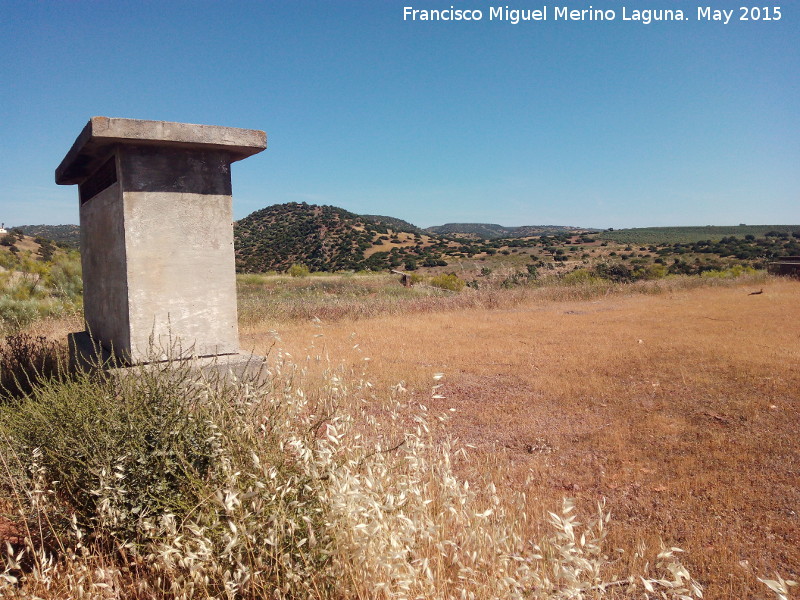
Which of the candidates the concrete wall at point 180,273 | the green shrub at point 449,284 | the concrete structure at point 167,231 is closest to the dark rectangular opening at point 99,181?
the concrete structure at point 167,231

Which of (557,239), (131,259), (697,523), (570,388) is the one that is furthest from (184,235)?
(557,239)

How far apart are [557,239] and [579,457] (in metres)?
56.3

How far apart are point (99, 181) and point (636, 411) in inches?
241

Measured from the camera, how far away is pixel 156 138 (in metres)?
4.18

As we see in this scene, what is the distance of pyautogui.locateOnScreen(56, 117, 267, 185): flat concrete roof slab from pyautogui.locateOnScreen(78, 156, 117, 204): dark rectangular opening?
0.09 metres

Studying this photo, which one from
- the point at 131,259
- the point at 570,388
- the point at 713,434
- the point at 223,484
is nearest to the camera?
the point at 223,484

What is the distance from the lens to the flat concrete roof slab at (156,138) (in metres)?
4.06

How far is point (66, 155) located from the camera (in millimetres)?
5109

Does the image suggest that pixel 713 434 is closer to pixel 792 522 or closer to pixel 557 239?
pixel 792 522

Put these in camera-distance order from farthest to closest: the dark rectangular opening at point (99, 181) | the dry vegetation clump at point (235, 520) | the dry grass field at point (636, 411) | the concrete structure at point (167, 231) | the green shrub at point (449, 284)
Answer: the green shrub at point (449, 284) → the dark rectangular opening at point (99, 181) → the concrete structure at point (167, 231) → the dry grass field at point (636, 411) → the dry vegetation clump at point (235, 520)

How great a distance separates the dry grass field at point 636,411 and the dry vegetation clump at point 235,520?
58 cm

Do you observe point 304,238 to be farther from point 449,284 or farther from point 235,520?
point 235,520

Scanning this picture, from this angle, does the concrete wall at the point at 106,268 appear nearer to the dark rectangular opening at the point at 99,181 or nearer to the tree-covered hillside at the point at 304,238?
the dark rectangular opening at the point at 99,181

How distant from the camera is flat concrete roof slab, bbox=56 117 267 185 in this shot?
13.3 feet
